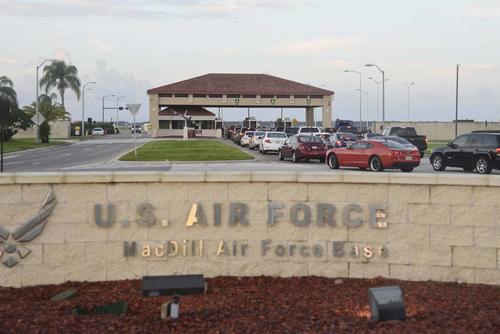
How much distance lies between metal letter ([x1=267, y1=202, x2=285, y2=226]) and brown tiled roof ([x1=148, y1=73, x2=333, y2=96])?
3598 inches

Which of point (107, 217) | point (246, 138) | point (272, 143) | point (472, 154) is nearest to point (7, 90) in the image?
point (246, 138)

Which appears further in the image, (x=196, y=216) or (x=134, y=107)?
(x=134, y=107)

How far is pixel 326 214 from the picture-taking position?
9352mm

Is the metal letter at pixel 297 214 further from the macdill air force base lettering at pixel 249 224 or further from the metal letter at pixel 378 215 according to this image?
the metal letter at pixel 378 215

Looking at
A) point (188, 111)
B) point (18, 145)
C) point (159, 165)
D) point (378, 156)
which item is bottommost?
point (18, 145)

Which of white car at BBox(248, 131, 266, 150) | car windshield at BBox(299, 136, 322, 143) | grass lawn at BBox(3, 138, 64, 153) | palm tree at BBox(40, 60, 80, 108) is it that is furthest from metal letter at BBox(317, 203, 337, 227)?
palm tree at BBox(40, 60, 80, 108)

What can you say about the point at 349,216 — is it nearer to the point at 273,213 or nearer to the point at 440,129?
the point at 273,213

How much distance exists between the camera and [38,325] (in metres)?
7.09

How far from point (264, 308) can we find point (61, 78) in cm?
11598

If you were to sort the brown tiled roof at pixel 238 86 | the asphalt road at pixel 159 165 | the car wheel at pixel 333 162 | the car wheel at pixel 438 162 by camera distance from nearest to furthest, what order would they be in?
the car wheel at pixel 438 162
the asphalt road at pixel 159 165
the car wheel at pixel 333 162
the brown tiled roof at pixel 238 86

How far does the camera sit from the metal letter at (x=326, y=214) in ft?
30.6

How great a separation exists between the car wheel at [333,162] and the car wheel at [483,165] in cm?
627

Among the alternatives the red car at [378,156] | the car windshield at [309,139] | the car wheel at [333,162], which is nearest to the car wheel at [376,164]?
the red car at [378,156]

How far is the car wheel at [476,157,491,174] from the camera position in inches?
1150
